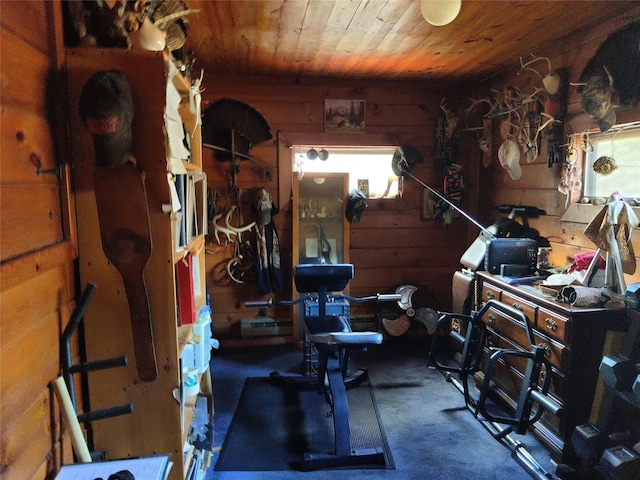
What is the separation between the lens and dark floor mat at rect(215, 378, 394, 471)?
89.3 inches

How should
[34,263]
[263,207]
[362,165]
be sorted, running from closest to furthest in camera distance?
[34,263] → [263,207] → [362,165]

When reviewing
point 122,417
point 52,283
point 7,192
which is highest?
point 7,192

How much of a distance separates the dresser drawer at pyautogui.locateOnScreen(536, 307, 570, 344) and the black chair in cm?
87

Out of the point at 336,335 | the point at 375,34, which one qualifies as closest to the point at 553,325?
the point at 336,335

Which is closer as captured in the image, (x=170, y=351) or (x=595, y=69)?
(x=170, y=351)

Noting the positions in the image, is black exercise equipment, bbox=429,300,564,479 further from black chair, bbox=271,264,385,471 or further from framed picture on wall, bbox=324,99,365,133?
framed picture on wall, bbox=324,99,365,133

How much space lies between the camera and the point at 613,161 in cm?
241

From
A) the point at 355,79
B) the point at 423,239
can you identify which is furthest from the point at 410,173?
the point at 355,79

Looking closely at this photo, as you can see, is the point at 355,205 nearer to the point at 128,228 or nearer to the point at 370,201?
the point at 370,201

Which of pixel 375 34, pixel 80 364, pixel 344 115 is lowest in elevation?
pixel 80 364

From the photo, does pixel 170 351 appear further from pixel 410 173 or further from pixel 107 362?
pixel 410 173

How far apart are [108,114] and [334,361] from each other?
1.85 metres

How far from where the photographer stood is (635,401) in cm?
179

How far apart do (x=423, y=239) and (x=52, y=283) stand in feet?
11.0
